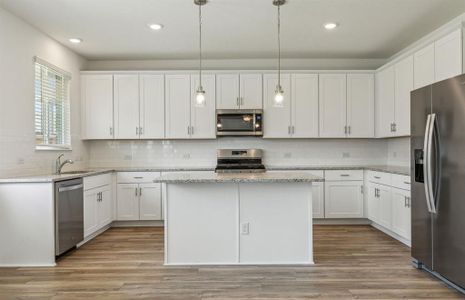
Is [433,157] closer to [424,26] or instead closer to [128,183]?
[424,26]

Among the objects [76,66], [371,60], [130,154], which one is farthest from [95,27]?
[371,60]

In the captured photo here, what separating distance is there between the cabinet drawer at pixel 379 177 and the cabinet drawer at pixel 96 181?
392 cm

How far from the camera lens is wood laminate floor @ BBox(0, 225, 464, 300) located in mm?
2840

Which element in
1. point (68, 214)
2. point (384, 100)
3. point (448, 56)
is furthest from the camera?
point (384, 100)

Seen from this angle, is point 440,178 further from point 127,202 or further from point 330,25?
point 127,202

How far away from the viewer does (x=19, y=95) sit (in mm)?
3949

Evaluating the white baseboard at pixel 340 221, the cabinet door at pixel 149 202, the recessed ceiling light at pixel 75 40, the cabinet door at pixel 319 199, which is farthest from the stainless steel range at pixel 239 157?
the recessed ceiling light at pixel 75 40

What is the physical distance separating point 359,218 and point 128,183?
11.9 feet

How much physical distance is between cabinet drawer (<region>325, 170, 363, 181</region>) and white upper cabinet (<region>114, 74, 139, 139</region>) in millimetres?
3108

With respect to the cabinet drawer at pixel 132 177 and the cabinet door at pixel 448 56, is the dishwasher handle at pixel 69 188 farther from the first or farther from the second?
the cabinet door at pixel 448 56

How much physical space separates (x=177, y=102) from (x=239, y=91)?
1009 mm

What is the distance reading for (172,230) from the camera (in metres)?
3.52

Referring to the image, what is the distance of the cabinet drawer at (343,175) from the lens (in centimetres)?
536

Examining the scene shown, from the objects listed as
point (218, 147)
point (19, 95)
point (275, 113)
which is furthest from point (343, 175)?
point (19, 95)
